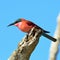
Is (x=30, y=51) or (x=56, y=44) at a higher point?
(x=56, y=44)

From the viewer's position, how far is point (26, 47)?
4926mm

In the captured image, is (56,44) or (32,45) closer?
(32,45)

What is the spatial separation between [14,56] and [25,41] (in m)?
0.29

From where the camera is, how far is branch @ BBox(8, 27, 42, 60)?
488 cm

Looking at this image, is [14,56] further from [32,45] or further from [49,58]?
[49,58]

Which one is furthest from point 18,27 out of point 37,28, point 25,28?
point 37,28

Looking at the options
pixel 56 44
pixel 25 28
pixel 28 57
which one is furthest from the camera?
pixel 56 44

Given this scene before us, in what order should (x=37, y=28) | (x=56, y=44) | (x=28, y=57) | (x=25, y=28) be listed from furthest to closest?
(x=56, y=44)
(x=25, y=28)
(x=37, y=28)
(x=28, y=57)

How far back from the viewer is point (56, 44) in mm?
6742

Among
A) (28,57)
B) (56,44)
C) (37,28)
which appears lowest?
(28,57)

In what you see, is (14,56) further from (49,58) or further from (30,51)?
(49,58)

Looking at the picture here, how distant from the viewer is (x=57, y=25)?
6.83m

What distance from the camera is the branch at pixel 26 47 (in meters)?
4.88

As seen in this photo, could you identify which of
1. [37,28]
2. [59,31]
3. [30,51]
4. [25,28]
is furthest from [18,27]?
[30,51]
